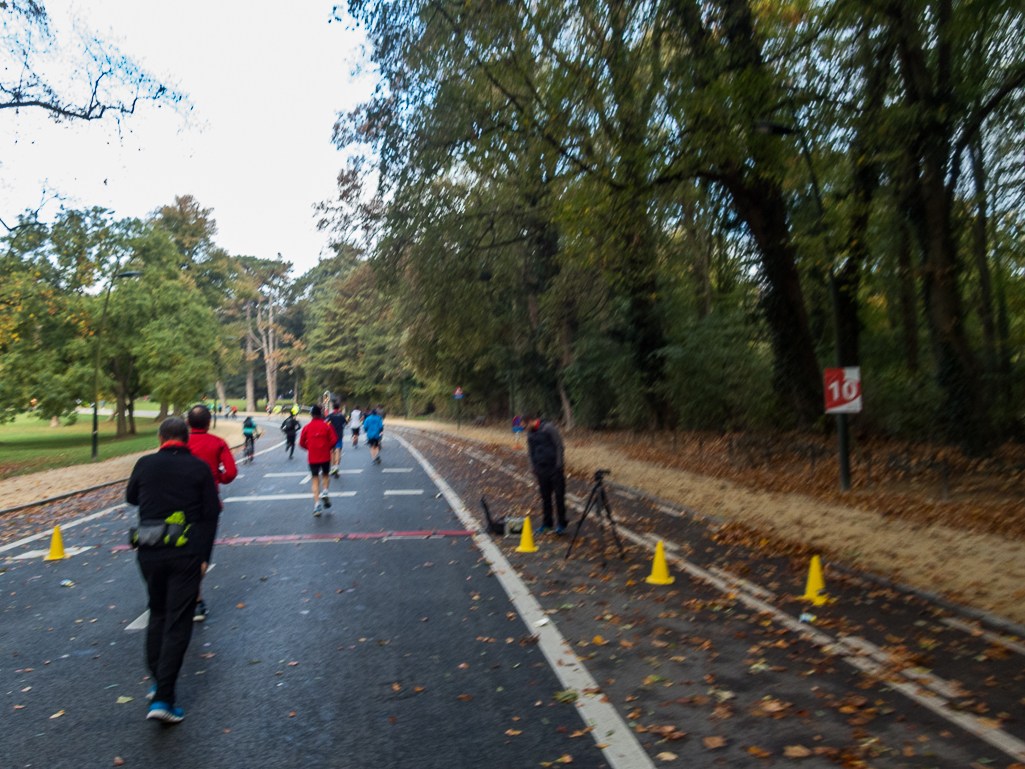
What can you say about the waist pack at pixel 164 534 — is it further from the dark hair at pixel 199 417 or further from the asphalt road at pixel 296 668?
the dark hair at pixel 199 417

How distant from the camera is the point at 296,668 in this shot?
5.66 meters

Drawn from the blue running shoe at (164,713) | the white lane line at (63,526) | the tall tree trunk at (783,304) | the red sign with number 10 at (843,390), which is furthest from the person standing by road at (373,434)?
the blue running shoe at (164,713)

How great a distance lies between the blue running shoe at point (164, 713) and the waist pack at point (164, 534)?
918 mm

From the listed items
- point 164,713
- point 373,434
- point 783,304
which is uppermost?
point 783,304

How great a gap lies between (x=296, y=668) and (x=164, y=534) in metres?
1.49

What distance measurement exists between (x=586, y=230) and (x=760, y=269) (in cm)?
557

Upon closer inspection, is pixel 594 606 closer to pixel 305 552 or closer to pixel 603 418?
pixel 305 552

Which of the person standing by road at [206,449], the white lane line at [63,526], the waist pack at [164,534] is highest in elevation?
the person standing by road at [206,449]

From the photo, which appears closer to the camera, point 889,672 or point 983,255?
point 889,672

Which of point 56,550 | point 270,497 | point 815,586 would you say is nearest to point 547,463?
point 815,586

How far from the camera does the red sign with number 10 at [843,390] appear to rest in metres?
13.2

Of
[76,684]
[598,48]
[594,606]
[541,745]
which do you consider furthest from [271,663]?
[598,48]

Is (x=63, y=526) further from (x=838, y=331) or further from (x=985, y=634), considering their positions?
(x=838, y=331)

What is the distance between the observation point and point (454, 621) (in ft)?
22.3
